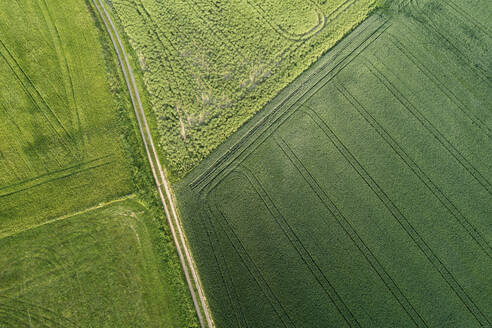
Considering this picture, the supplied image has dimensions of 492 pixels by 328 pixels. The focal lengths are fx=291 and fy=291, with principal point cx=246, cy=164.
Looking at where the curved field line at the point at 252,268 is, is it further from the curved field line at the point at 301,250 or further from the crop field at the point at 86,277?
the crop field at the point at 86,277

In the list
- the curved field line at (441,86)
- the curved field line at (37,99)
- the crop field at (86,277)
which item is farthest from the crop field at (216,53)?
the curved field line at (37,99)

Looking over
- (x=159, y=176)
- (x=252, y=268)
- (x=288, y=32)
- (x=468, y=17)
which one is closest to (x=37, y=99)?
(x=159, y=176)

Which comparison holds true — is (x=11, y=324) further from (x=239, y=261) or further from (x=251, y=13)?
(x=251, y=13)

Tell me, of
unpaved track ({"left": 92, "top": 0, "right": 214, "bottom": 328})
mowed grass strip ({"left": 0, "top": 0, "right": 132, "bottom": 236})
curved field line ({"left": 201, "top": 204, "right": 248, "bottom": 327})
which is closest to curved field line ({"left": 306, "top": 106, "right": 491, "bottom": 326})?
curved field line ({"left": 201, "top": 204, "right": 248, "bottom": 327})

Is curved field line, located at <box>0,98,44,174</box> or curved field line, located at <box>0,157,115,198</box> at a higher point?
curved field line, located at <box>0,98,44,174</box>

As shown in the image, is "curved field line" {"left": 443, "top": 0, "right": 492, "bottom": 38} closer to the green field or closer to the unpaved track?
the unpaved track

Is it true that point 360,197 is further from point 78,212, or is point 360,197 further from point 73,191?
point 73,191
